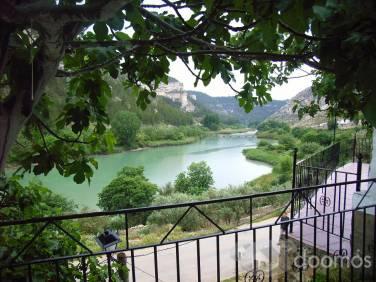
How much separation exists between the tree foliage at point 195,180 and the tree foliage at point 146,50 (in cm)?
1766

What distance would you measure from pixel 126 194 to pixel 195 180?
5319 mm

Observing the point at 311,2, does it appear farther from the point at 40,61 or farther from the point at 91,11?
the point at 40,61

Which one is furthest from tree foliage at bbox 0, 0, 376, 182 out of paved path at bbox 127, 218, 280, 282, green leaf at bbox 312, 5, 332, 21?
paved path at bbox 127, 218, 280, 282

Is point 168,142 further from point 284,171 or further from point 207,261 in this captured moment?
point 207,261

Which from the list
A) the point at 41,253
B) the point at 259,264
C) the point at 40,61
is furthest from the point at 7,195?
the point at 259,264

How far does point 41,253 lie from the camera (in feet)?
5.92

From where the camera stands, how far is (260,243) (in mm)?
7477

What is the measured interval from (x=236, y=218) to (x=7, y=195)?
36.7 ft

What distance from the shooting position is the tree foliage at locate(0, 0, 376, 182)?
0.65 m

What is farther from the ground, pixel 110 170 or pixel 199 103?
pixel 199 103

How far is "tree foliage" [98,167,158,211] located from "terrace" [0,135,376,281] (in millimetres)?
5969

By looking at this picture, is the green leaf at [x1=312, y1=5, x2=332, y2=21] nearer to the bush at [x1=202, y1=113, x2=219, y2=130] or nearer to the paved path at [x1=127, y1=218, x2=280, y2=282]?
the paved path at [x1=127, y1=218, x2=280, y2=282]

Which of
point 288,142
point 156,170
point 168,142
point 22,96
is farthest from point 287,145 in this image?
point 22,96

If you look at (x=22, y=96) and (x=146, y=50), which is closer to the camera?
(x=22, y=96)
